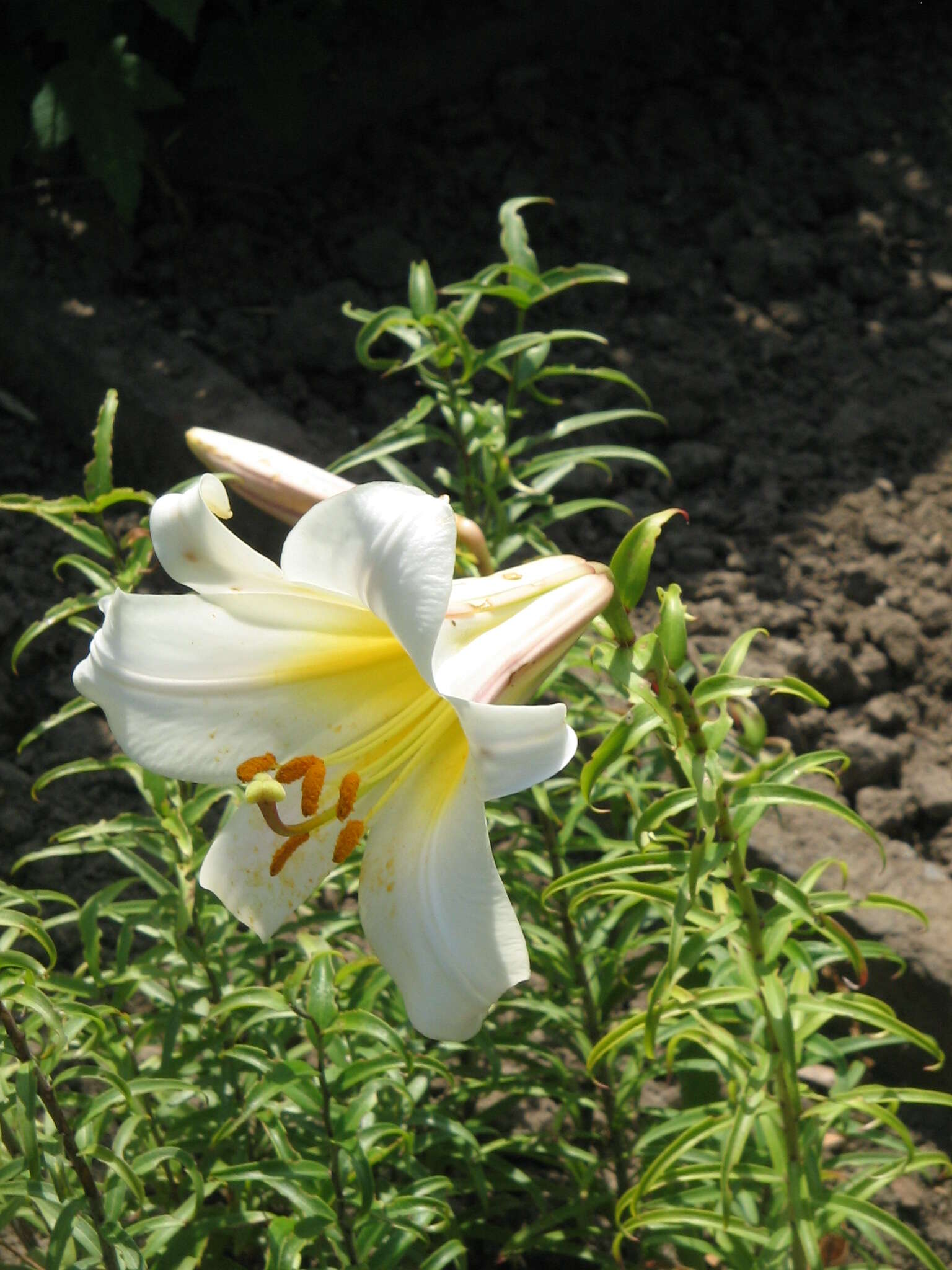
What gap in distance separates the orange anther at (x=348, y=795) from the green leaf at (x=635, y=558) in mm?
314

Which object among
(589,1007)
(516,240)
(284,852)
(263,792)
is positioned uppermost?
(516,240)

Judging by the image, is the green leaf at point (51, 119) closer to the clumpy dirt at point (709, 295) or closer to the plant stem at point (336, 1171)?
the clumpy dirt at point (709, 295)

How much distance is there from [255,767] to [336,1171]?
0.50 meters

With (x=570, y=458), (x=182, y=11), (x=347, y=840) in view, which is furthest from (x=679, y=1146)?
(x=182, y=11)

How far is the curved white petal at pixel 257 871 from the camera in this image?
130 centimetres

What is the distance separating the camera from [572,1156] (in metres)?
1.73

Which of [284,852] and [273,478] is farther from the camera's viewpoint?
[273,478]

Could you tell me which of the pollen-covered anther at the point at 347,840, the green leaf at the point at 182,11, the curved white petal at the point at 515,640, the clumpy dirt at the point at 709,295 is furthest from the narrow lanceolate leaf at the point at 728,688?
the green leaf at the point at 182,11

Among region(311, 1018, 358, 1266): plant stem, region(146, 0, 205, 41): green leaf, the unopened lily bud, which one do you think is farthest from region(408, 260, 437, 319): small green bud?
region(146, 0, 205, 41): green leaf

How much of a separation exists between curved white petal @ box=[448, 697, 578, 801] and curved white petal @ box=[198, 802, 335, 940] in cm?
36

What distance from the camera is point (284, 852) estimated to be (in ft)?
4.14

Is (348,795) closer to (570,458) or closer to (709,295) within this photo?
(570,458)

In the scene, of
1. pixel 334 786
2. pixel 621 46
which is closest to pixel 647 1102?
pixel 334 786

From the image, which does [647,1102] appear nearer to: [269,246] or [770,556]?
[770,556]
